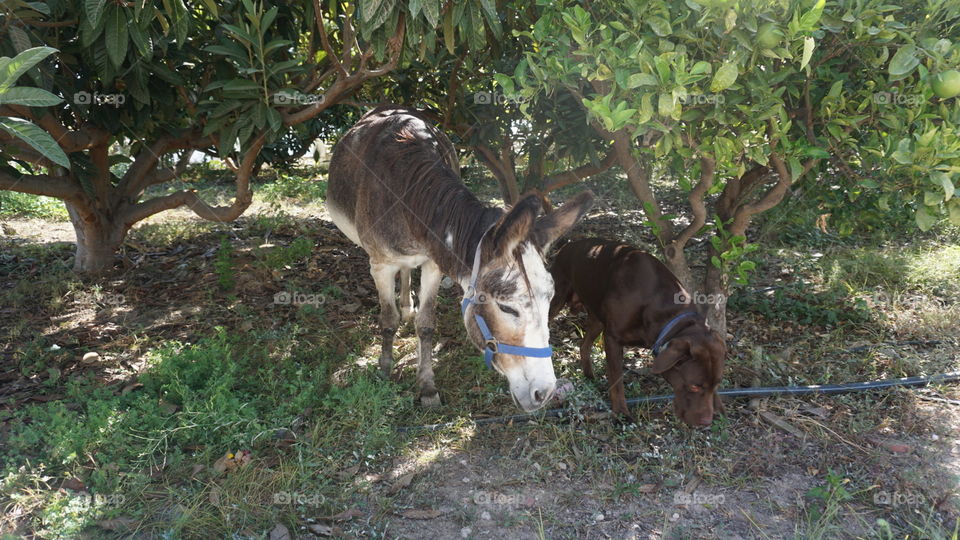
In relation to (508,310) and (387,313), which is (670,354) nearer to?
(508,310)

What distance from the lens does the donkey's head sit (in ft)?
10.4

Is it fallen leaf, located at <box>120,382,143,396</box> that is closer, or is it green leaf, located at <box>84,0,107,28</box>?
green leaf, located at <box>84,0,107,28</box>

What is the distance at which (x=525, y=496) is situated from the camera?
3.42 m

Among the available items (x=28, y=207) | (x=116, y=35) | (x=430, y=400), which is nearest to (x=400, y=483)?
(x=430, y=400)

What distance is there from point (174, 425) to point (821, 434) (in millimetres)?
4251

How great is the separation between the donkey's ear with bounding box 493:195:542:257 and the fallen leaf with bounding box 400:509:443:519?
150 centimetres

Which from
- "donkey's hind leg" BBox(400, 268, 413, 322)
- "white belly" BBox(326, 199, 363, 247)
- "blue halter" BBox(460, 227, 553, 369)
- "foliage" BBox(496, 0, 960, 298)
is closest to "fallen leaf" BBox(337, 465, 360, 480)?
"blue halter" BBox(460, 227, 553, 369)

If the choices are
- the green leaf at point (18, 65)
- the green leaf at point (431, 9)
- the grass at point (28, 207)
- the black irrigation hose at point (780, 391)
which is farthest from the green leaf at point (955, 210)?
the grass at point (28, 207)

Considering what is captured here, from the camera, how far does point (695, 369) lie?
3.68 m

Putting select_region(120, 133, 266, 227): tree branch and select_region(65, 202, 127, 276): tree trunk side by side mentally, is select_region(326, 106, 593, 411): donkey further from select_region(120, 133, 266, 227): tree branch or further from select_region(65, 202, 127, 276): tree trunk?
select_region(65, 202, 127, 276): tree trunk

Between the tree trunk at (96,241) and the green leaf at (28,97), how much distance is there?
4.43 m

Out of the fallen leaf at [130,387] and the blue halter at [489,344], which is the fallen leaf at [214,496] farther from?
the blue halter at [489,344]

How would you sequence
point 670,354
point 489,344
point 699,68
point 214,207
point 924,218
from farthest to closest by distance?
point 214,207 → point 670,354 → point 489,344 → point 924,218 → point 699,68

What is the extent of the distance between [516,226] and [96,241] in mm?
5417
